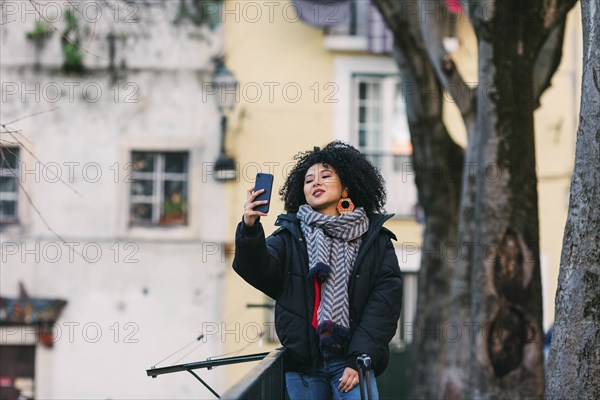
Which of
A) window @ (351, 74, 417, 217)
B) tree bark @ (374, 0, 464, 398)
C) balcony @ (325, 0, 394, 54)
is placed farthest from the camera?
window @ (351, 74, 417, 217)

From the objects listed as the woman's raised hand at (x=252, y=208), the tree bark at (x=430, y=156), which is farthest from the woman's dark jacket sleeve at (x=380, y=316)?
the tree bark at (x=430, y=156)

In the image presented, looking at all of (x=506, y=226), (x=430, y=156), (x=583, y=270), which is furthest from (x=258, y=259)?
(x=430, y=156)

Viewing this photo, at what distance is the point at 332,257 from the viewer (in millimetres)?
6277

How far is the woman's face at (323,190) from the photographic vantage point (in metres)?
6.58

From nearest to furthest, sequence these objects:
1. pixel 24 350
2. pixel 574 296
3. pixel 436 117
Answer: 1. pixel 574 296
2. pixel 436 117
3. pixel 24 350

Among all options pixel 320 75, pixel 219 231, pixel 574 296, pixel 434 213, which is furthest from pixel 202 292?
pixel 574 296

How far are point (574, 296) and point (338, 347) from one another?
142 cm

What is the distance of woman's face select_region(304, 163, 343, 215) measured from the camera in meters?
6.58

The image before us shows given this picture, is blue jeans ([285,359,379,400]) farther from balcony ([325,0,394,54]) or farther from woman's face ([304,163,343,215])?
balcony ([325,0,394,54])

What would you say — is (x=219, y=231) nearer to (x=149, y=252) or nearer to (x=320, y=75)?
(x=149, y=252)

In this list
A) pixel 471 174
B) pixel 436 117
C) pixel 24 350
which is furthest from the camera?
pixel 24 350

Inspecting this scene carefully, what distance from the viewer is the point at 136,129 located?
23.2 meters

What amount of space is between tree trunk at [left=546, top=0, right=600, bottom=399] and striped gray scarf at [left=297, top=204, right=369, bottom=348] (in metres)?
1.19

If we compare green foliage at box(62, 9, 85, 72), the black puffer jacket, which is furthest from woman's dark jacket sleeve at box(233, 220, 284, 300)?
green foliage at box(62, 9, 85, 72)
